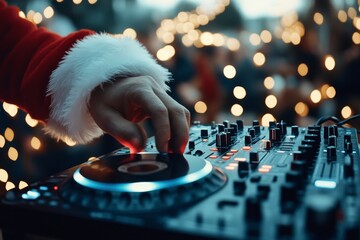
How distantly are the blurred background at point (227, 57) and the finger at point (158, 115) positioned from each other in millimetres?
1038

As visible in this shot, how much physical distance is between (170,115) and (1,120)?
1066 millimetres

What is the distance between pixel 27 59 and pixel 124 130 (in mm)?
345

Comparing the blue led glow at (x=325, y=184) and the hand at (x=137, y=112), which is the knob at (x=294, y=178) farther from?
the hand at (x=137, y=112)

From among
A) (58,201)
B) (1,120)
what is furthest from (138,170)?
(1,120)

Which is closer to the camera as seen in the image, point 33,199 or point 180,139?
point 33,199

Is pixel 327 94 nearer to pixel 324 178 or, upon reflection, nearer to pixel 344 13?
pixel 344 13

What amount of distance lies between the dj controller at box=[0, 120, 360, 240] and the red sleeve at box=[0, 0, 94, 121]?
24 cm

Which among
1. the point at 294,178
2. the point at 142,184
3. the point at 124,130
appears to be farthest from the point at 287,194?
the point at 124,130

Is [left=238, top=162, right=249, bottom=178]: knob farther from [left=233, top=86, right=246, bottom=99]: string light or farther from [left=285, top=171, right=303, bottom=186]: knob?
[left=233, top=86, right=246, bottom=99]: string light

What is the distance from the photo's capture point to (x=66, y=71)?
64cm

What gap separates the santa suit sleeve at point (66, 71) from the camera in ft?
1.98

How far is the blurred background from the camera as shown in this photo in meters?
1.44

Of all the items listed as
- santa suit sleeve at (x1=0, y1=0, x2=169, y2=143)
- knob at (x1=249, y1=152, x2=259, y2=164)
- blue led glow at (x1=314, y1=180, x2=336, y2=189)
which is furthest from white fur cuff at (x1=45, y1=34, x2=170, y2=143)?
blue led glow at (x1=314, y1=180, x2=336, y2=189)

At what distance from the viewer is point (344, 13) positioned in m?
1.44
